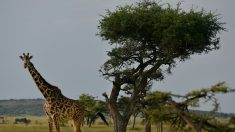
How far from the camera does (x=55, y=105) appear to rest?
24.6m

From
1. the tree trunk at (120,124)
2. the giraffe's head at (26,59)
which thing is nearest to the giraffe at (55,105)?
the giraffe's head at (26,59)

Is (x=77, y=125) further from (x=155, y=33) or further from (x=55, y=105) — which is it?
(x=155, y=33)

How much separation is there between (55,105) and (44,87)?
2.79 feet

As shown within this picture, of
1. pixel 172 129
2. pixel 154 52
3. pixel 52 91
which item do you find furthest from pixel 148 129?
pixel 172 129

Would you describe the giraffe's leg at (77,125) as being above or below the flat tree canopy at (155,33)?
below

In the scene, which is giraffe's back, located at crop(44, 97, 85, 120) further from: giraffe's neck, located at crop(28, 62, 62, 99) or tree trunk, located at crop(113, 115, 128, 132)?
tree trunk, located at crop(113, 115, 128, 132)

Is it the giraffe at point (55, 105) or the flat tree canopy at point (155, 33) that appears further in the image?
the flat tree canopy at point (155, 33)

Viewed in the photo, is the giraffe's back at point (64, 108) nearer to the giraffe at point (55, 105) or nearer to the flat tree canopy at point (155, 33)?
the giraffe at point (55, 105)

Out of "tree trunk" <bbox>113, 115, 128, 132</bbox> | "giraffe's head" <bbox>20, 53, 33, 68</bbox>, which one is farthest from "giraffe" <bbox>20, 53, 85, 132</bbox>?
"tree trunk" <bbox>113, 115, 128, 132</bbox>

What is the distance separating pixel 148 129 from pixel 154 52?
6.89 meters

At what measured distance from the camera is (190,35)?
3216 centimetres

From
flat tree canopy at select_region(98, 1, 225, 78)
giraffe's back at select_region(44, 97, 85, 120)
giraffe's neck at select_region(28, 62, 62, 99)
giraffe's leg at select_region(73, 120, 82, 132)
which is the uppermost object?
flat tree canopy at select_region(98, 1, 225, 78)

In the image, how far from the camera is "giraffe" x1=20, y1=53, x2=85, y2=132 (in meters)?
24.5

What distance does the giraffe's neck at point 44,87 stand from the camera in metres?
24.8
